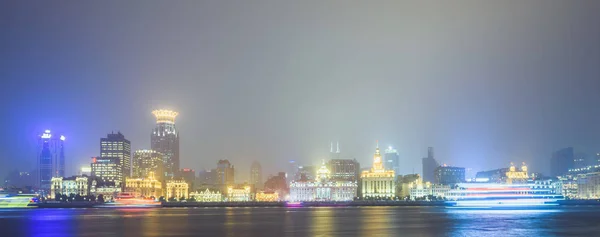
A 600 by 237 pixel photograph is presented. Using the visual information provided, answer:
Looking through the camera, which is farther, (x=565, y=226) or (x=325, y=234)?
(x=565, y=226)

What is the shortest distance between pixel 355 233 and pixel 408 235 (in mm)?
5514

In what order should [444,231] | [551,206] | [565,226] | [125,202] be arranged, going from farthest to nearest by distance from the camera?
[125,202] → [551,206] → [565,226] → [444,231]

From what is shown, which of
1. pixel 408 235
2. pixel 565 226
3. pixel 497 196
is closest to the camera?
pixel 408 235

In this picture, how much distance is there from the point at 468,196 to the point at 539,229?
242 ft

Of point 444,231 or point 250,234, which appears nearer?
point 250,234

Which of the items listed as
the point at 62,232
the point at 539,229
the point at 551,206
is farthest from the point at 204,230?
the point at 551,206

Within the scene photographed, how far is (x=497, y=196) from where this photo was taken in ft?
452

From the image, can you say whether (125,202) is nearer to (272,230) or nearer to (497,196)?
(497,196)

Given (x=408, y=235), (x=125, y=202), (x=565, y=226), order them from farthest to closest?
(x=125, y=202) → (x=565, y=226) → (x=408, y=235)

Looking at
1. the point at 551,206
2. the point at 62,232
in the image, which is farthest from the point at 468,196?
the point at 62,232

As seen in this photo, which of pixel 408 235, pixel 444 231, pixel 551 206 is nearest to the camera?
pixel 408 235

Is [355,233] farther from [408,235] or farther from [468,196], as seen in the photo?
[468,196]

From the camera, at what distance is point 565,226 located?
247 ft

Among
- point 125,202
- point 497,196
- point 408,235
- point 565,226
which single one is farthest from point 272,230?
point 125,202
